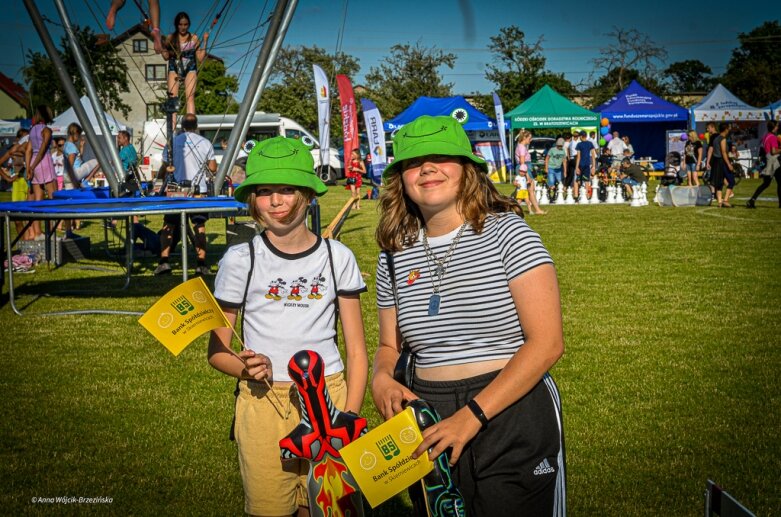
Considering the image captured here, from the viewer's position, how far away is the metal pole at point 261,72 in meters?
10.2

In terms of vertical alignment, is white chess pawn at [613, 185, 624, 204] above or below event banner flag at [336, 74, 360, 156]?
below

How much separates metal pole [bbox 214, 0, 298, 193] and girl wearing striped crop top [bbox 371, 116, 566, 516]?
8156 mm

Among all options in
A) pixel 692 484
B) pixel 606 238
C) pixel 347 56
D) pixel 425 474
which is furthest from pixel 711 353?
pixel 347 56

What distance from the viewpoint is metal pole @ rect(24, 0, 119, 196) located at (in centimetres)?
1046

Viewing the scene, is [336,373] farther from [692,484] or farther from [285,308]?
[692,484]

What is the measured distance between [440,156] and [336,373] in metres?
0.99

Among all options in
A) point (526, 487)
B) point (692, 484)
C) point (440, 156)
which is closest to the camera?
point (526, 487)

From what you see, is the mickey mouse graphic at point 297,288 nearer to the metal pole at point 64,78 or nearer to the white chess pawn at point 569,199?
the metal pole at point 64,78

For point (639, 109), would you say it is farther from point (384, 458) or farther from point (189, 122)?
point (384, 458)

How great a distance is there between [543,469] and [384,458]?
553mm

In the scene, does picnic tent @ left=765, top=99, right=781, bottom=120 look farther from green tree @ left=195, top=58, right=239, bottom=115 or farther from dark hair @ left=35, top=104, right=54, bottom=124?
dark hair @ left=35, top=104, right=54, bottom=124

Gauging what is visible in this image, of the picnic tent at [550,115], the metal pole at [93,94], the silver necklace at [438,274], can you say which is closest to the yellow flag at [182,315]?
the silver necklace at [438,274]

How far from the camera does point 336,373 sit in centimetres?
306

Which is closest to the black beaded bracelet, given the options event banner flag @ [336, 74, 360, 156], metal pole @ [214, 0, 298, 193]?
metal pole @ [214, 0, 298, 193]
